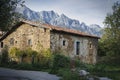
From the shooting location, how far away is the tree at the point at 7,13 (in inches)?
724

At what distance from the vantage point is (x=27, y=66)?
96.1 ft

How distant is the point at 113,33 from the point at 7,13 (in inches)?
1452

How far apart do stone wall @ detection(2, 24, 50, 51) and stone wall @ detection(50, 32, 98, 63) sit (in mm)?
1090

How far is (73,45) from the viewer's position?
40.6 metres

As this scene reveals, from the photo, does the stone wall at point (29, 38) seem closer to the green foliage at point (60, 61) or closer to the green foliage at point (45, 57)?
the green foliage at point (45, 57)

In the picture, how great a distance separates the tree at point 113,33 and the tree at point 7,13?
33.7 metres

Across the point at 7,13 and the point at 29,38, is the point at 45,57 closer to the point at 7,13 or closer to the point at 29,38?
the point at 29,38

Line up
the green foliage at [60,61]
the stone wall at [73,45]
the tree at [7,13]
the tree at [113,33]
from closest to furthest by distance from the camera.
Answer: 1. the tree at [7,13]
2. the green foliage at [60,61]
3. the stone wall at [73,45]
4. the tree at [113,33]

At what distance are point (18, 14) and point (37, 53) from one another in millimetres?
17106

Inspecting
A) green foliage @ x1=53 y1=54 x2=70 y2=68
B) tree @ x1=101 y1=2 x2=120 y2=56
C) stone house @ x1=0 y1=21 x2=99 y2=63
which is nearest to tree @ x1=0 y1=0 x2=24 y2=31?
green foliage @ x1=53 y1=54 x2=70 y2=68

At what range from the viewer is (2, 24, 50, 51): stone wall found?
124 feet

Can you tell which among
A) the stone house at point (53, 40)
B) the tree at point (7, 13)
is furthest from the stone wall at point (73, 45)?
the tree at point (7, 13)

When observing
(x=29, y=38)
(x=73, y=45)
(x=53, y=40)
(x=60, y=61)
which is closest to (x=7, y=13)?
(x=60, y=61)

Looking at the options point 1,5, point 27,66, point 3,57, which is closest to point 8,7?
point 1,5
